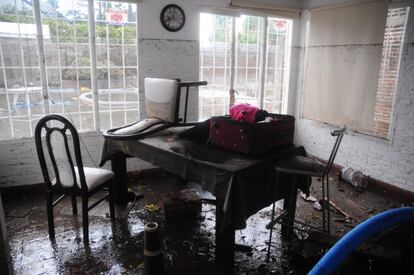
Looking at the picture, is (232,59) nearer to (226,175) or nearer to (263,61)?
(263,61)

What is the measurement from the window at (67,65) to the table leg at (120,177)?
3.04 feet

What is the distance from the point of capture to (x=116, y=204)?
351 cm

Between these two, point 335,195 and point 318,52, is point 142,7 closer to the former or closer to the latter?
point 318,52

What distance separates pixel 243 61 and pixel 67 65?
2.57 m

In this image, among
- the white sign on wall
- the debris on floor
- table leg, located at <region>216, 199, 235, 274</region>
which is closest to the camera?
table leg, located at <region>216, 199, 235, 274</region>

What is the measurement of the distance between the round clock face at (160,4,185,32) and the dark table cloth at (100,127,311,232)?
6.18 ft

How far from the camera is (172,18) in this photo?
415cm

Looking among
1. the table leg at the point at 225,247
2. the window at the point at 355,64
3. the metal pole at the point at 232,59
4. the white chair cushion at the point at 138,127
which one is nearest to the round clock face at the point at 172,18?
the metal pole at the point at 232,59

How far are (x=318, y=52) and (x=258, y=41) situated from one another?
3.11 ft

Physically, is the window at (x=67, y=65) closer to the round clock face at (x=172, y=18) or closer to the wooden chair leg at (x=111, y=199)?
the round clock face at (x=172, y=18)

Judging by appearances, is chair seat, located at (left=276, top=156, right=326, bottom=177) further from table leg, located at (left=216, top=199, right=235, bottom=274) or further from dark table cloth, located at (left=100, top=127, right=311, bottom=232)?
table leg, located at (left=216, top=199, right=235, bottom=274)

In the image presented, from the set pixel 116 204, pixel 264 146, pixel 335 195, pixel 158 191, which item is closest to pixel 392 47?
pixel 335 195

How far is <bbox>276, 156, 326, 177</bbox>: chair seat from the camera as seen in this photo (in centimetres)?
230

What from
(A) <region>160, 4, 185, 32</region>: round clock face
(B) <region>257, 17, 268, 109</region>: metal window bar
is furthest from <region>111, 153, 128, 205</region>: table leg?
(B) <region>257, 17, 268, 109</region>: metal window bar
